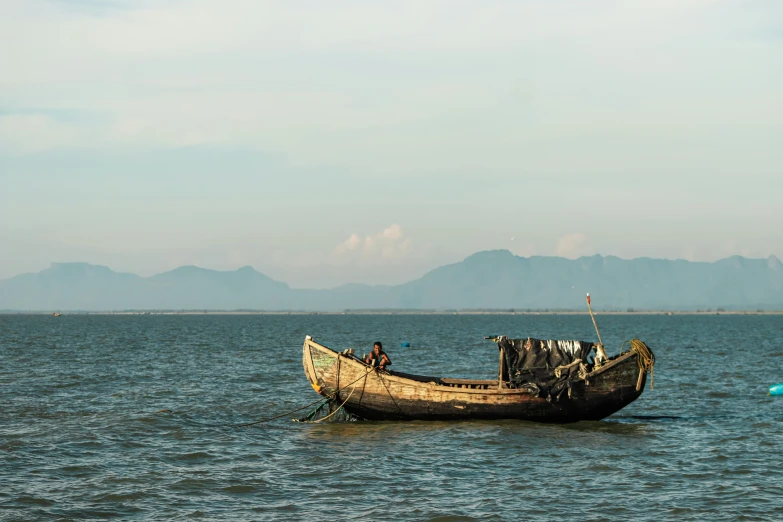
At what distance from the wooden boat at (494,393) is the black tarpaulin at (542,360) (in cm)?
19

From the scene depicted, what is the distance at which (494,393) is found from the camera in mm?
26359

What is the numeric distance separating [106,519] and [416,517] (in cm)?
600

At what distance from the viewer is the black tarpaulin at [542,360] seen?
2680 cm

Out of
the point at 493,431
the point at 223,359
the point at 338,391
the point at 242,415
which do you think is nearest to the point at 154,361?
the point at 223,359

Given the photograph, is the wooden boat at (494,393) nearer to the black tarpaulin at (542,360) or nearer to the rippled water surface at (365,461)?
the black tarpaulin at (542,360)


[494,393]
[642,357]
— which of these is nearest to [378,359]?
[494,393]

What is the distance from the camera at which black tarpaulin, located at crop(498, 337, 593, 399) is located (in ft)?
87.9

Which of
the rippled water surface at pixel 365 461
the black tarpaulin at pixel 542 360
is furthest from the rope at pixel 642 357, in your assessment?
the rippled water surface at pixel 365 461

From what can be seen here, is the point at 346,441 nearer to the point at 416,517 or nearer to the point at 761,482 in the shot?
the point at 416,517

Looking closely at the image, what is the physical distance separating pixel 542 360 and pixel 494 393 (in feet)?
6.80

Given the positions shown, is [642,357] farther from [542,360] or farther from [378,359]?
[378,359]

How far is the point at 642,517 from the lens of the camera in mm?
16922

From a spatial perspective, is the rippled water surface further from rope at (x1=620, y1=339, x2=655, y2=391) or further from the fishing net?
rope at (x1=620, y1=339, x2=655, y2=391)

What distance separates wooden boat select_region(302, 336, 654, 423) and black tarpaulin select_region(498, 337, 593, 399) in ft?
0.63
